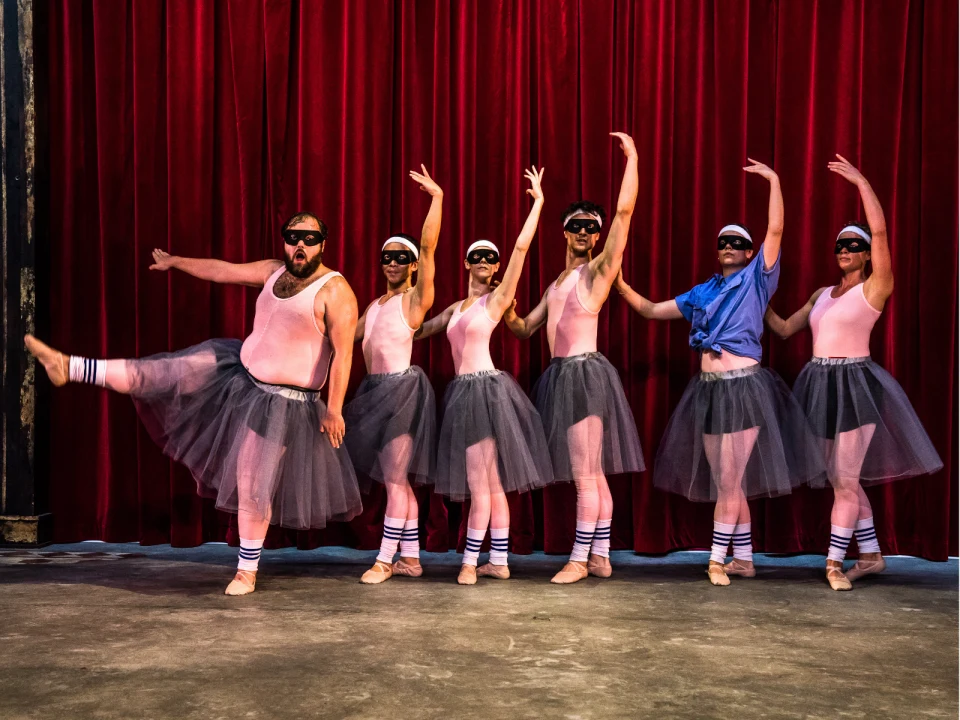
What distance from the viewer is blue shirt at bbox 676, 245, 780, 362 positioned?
415 centimetres

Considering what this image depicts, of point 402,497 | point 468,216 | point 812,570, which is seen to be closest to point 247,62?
point 468,216

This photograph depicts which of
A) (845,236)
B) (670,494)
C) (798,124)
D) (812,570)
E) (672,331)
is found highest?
(798,124)

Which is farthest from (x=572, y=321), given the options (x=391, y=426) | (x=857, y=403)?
(x=857, y=403)

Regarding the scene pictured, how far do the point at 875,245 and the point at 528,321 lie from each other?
5.12 ft

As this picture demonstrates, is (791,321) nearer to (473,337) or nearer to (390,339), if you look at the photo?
(473,337)

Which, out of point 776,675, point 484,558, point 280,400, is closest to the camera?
point 776,675

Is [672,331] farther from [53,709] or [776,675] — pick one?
[53,709]

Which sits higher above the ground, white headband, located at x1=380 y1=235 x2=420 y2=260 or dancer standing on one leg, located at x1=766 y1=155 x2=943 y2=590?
white headband, located at x1=380 y1=235 x2=420 y2=260

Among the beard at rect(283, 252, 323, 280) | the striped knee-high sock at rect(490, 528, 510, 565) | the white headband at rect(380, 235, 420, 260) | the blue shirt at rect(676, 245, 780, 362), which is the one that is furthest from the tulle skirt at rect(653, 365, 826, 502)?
the beard at rect(283, 252, 323, 280)

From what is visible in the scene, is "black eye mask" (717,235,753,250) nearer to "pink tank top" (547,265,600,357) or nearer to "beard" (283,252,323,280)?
"pink tank top" (547,265,600,357)

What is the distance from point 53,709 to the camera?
2.43 metres

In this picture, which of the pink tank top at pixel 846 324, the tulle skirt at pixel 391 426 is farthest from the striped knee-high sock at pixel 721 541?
the tulle skirt at pixel 391 426

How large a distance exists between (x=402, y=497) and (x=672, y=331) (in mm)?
1664

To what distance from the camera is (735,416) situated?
A: 409 centimetres
